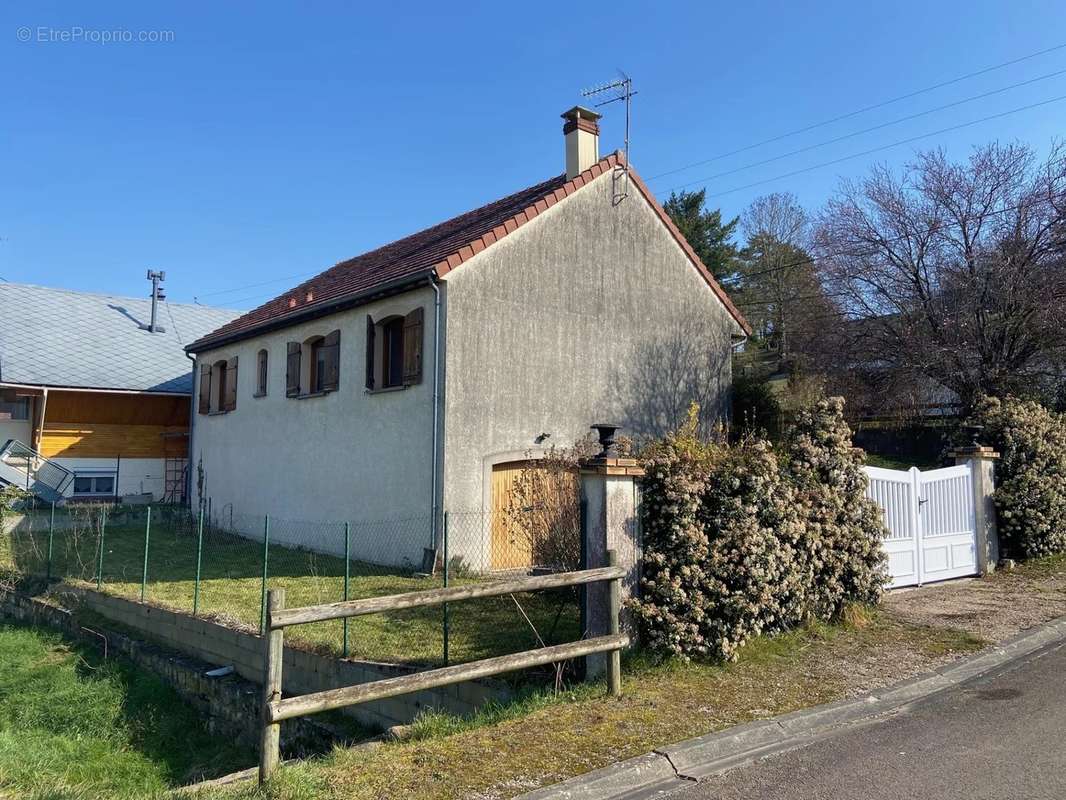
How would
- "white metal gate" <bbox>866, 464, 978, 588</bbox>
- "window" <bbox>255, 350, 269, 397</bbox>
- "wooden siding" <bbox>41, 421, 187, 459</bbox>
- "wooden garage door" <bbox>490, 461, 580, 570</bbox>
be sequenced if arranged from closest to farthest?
"wooden garage door" <bbox>490, 461, 580, 570</bbox>
"white metal gate" <bbox>866, 464, 978, 588</bbox>
"window" <bbox>255, 350, 269, 397</bbox>
"wooden siding" <bbox>41, 421, 187, 459</bbox>

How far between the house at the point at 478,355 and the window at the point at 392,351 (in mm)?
30

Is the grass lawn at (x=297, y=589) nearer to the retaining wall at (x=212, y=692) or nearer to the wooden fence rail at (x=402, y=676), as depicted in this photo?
the retaining wall at (x=212, y=692)

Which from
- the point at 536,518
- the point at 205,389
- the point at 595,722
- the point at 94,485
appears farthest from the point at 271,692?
the point at 94,485

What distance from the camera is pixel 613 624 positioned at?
6398 millimetres

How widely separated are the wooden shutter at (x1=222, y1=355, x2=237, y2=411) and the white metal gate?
15.0 meters

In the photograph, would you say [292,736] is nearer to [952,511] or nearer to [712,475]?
[712,475]

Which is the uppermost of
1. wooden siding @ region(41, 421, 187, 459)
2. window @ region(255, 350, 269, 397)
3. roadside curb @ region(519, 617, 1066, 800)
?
window @ region(255, 350, 269, 397)

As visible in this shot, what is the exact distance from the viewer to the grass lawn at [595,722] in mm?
4723

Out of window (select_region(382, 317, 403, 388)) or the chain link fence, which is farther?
window (select_region(382, 317, 403, 388))

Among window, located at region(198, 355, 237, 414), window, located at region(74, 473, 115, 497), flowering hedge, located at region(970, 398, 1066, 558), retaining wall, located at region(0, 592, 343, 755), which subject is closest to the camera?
retaining wall, located at region(0, 592, 343, 755)

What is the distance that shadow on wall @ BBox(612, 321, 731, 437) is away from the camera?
15.9 m

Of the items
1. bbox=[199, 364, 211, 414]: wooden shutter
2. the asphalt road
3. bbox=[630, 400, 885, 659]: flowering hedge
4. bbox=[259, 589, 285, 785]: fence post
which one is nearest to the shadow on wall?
bbox=[630, 400, 885, 659]: flowering hedge

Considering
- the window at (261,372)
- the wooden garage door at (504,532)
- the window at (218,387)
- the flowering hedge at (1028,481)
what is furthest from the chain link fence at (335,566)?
the flowering hedge at (1028,481)

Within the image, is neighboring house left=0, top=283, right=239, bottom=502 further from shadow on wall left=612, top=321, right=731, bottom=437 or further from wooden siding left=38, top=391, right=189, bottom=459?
shadow on wall left=612, top=321, right=731, bottom=437
